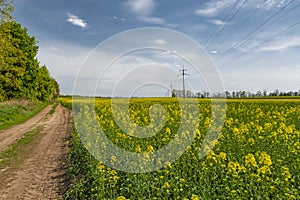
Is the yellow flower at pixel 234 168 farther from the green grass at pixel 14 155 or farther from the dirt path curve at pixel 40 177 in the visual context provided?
the green grass at pixel 14 155

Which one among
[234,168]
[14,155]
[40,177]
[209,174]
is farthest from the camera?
[14,155]

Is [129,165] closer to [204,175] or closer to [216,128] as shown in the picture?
[204,175]

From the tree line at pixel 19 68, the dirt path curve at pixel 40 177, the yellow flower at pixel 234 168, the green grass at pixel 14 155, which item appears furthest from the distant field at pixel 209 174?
the tree line at pixel 19 68

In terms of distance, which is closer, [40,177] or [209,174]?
[209,174]

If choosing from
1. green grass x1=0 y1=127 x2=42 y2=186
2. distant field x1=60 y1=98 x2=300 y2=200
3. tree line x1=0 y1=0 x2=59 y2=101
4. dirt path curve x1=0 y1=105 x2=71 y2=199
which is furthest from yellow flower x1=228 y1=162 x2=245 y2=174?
tree line x1=0 y1=0 x2=59 y2=101

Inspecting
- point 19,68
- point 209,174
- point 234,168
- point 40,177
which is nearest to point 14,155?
point 40,177

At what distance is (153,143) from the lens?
8664 millimetres

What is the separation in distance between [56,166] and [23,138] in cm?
636

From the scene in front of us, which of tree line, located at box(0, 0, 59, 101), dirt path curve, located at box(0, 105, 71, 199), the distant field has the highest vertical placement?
tree line, located at box(0, 0, 59, 101)

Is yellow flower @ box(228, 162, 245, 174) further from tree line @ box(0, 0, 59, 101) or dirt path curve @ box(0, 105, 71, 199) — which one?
tree line @ box(0, 0, 59, 101)

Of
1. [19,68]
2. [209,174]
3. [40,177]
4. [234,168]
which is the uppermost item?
[19,68]

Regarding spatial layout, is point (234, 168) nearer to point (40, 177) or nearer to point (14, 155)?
point (40, 177)

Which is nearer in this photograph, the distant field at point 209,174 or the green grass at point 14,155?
the distant field at point 209,174

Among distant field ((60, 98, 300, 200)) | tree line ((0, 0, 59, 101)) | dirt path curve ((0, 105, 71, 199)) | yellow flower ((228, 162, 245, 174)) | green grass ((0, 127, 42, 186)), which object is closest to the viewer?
distant field ((60, 98, 300, 200))
